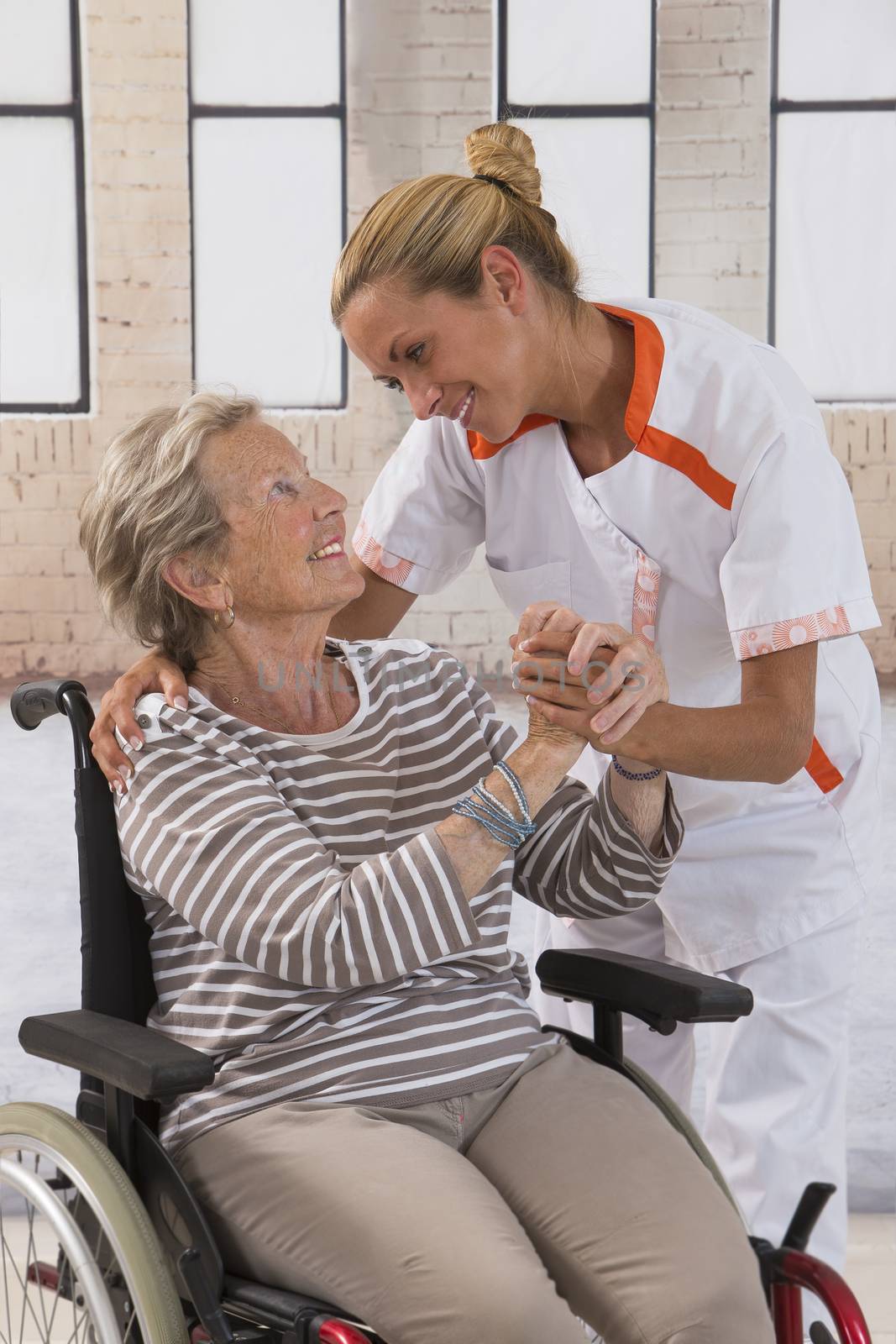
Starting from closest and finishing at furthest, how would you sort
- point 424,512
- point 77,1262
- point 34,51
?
point 77,1262 → point 424,512 → point 34,51

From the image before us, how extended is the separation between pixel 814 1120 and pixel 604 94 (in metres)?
2.09

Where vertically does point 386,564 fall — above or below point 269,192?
below

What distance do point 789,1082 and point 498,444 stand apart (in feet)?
3.02

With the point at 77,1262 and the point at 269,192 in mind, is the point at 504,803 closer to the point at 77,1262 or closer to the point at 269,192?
the point at 77,1262

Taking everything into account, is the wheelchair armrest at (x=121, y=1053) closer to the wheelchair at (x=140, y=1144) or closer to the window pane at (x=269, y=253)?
the wheelchair at (x=140, y=1144)

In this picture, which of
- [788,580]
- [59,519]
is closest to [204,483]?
[788,580]

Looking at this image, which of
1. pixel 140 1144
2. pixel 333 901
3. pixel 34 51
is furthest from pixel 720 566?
pixel 34 51

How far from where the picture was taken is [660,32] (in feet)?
9.51

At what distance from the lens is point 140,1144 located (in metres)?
1.37

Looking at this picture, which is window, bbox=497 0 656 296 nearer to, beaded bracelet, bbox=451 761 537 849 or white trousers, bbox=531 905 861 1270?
white trousers, bbox=531 905 861 1270

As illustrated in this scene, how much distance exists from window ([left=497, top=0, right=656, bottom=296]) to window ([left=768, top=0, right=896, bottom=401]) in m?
0.27

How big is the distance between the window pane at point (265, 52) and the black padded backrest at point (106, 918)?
71.0 inches

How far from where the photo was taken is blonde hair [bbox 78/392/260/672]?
5.30ft

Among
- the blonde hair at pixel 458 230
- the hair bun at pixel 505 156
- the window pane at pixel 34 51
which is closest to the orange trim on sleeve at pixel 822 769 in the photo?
the blonde hair at pixel 458 230
